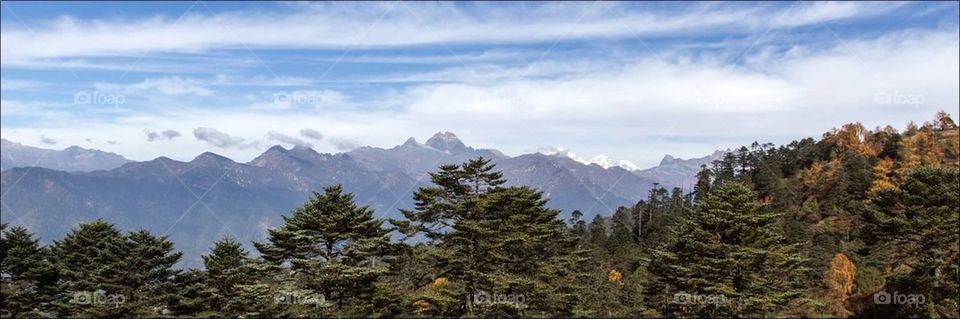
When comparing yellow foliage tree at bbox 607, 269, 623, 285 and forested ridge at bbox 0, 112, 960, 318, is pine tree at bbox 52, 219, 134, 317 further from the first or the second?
yellow foliage tree at bbox 607, 269, 623, 285

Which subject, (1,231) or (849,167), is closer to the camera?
(1,231)

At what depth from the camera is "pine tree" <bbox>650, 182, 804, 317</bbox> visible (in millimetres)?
33719

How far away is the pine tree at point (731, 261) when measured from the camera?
33.7 metres

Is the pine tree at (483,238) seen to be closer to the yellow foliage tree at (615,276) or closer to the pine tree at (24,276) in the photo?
the pine tree at (24,276)

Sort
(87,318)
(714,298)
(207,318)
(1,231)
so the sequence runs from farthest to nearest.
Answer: (1,231), (207,318), (87,318), (714,298)

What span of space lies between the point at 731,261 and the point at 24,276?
4168 centimetres

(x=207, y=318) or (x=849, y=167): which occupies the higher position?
(x=849, y=167)

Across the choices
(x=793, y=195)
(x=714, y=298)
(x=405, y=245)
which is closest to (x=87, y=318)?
(x=405, y=245)

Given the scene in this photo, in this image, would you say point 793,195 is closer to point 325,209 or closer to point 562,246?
point 562,246

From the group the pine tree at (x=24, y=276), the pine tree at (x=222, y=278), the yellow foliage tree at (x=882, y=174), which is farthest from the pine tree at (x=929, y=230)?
the pine tree at (x=24, y=276)

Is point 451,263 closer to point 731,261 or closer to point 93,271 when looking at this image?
point 731,261

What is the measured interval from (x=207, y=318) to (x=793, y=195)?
89.9 meters

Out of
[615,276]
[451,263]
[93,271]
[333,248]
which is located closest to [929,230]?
[451,263]

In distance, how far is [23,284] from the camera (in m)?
38.9
